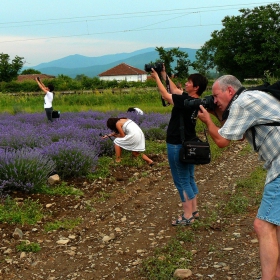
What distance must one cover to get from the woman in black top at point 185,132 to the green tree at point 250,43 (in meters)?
44.9

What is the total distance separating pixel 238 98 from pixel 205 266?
5.60ft

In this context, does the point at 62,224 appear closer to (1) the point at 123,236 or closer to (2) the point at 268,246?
(1) the point at 123,236

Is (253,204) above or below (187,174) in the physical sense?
below

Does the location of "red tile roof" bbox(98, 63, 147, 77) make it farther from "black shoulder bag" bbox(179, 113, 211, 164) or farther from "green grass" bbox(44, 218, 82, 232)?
"black shoulder bag" bbox(179, 113, 211, 164)

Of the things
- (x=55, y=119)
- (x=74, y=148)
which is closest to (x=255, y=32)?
(x=55, y=119)

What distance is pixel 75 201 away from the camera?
18.0ft

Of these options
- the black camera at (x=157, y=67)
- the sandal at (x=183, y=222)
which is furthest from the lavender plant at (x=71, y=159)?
the black camera at (x=157, y=67)

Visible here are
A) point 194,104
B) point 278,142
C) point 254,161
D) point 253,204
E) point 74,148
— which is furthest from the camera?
point 254,161

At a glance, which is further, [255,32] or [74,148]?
[255,32]

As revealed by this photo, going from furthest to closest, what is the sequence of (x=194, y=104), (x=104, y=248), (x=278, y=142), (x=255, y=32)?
1. (x=255, y=32)
2. (x=104, y=248)
3. (x=194, y=104)
4. (x=278, y=142)

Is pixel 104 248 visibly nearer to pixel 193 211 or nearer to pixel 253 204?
pixel 193 211

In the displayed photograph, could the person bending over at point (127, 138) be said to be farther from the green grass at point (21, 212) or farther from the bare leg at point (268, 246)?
the bare leg at point (268, 246)

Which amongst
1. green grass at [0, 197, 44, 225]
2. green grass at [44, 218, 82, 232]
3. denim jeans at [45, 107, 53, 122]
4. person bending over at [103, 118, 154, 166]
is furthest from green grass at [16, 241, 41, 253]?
denim jeans at [45, 107, 53, 122]

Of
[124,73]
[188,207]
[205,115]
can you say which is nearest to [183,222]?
[188,207]
